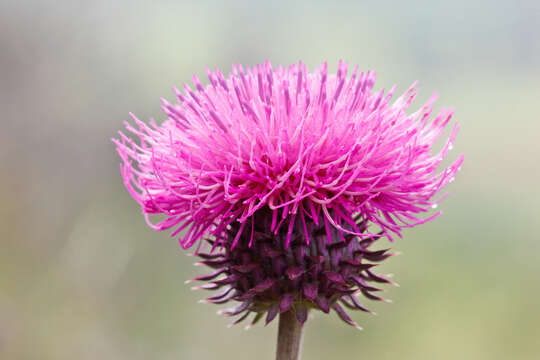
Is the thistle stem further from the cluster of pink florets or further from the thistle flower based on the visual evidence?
the cluster of pink florets

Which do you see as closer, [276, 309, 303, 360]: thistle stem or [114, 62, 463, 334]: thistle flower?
[114, 62, 463, 334]: thistle flower

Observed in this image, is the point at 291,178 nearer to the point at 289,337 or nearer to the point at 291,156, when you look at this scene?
the point at 291,156

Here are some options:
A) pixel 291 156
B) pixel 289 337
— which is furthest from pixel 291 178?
pixel 289 337

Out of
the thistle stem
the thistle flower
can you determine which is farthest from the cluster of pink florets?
the thistle stem

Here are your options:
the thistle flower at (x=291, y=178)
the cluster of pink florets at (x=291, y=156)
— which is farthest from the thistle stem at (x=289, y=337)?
the cluster of pink florets at (x=291, y=156)

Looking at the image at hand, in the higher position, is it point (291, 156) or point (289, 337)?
point (291, 156)

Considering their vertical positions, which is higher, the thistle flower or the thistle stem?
the thistle flower

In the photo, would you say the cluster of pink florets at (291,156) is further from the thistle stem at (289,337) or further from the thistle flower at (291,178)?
the thistle stem at (289,337)
